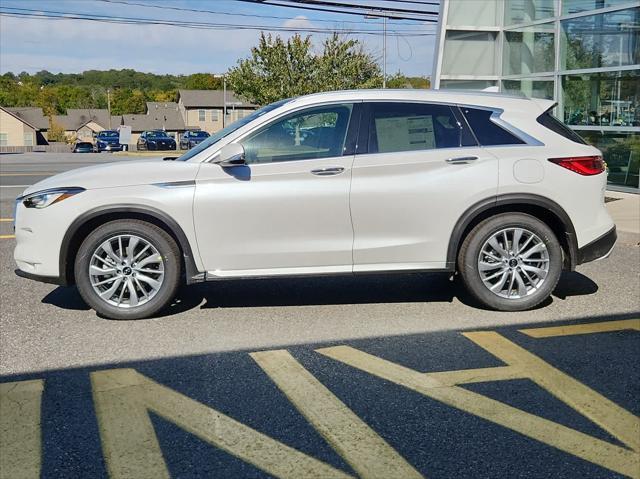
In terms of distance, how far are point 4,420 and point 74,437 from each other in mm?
494

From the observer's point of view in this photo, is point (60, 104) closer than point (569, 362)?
No

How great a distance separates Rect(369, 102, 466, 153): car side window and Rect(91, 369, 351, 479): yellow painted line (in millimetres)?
2655

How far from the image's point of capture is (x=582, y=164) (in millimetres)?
5750

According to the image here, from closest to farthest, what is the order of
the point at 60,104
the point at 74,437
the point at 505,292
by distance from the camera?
the point at 74,437
the point at 505,292
the point at 60,104

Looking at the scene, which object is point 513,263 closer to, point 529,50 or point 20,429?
point 20,429

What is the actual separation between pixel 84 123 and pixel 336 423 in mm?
116175

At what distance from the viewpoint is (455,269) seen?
580 centimetres

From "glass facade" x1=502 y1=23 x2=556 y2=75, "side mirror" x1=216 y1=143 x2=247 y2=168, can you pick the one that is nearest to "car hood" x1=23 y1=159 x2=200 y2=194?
"side mirror" x1=216 y1=143 x2=247 y2=168

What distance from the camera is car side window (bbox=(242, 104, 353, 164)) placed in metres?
5.58

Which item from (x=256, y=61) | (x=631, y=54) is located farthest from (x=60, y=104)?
(x=631, y=54)

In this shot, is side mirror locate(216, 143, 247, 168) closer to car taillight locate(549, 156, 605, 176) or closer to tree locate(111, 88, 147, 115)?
car taillight locate(549, 156, 605, 176)

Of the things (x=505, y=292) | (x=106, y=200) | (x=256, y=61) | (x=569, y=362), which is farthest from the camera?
(x=256, y=61)

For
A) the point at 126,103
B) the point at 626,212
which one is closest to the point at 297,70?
the point at 626,212

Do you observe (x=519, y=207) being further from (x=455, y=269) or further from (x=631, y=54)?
(x=631, y=54)
